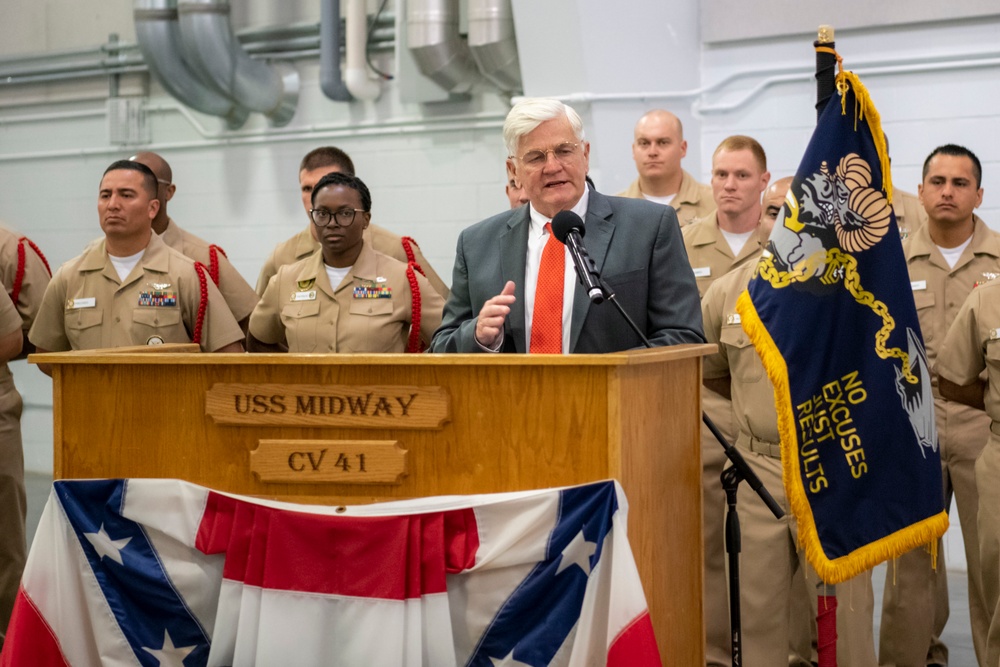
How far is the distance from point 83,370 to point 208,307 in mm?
1891

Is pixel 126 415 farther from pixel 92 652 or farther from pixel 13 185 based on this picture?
pixel 13 185

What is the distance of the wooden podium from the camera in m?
2.08

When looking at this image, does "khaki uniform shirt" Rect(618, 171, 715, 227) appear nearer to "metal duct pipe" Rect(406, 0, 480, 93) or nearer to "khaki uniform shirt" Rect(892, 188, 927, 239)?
"khaki uniform shirt" Rect(892, 188, 927, 239)

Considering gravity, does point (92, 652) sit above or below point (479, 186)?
below

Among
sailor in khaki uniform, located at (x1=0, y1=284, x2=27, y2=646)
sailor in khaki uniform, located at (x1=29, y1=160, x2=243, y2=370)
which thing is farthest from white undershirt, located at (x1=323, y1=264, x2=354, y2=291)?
sailor in khaki uniform, located at (x1=0, y1=284, x2=27, y2=646)

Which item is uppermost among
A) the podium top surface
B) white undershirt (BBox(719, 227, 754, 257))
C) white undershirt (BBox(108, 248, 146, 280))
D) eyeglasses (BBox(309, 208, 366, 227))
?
eyeglasses (BBox(309, 208, 366, 227))

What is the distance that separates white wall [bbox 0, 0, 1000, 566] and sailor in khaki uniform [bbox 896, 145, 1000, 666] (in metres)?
0.91

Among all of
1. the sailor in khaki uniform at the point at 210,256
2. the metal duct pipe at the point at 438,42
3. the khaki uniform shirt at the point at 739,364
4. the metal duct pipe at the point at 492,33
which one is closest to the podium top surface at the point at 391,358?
the khaki uniform shirt at the point at 739,364

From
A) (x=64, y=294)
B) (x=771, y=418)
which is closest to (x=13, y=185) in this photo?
(x=64, y=294)

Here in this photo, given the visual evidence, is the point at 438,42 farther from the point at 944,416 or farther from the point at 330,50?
the point at 944,416

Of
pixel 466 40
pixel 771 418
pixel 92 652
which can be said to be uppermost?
pixel 466 40

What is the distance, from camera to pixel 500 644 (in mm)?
2131

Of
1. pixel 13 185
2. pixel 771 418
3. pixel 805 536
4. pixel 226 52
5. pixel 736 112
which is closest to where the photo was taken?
pixel 805 536

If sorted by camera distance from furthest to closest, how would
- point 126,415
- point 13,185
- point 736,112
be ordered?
point 13,185
point 736,112
point 126,415
